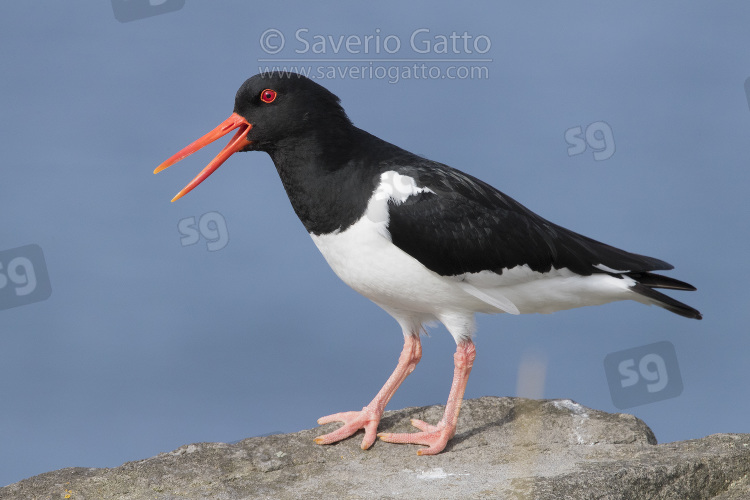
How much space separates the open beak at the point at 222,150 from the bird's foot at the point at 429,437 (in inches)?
76.9

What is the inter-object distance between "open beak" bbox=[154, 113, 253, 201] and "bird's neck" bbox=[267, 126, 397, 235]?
23cm

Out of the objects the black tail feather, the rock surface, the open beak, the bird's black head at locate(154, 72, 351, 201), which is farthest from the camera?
the black tail feather

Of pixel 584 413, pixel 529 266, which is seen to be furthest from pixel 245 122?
pixel 584 413

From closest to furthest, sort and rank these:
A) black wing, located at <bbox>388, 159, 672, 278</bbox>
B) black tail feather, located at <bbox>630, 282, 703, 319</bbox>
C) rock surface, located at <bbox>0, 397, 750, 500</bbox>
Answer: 1. rock surface, located at <bbox>0, 397, 750, 500</bbox>
2. black wing, located at <bbox>388, 159, 672, 278</bbox>
3. black tail feather, located at <bbox>630, 282, 703, 319</bbox>

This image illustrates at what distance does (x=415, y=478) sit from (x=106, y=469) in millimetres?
1813

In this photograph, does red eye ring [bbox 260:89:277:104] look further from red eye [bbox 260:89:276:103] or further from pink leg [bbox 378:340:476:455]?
pink leg [bbox 378:340:476:455]

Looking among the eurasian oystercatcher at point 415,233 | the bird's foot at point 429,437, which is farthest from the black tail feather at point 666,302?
the bird's foot at point 429,437

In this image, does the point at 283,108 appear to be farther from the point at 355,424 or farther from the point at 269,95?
the point at 355,424

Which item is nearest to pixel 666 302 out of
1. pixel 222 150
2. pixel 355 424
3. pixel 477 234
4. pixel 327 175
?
pixel 477 234

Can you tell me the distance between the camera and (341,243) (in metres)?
5.70

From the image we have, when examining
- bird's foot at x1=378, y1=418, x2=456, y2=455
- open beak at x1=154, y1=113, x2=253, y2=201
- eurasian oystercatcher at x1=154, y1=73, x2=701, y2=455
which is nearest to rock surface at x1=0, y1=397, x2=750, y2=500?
bird's foot at x1=378, y1=418, x2=456, y2=455

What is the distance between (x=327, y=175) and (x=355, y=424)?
5.39 feet

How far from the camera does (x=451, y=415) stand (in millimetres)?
6066

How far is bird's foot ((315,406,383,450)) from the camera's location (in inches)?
243
